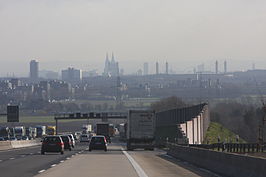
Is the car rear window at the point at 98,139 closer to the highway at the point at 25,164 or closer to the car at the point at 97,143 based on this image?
the car at the point at 97,143

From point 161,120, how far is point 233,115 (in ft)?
179

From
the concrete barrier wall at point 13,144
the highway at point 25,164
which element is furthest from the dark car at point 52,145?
the concrete barrier wall at point 13,144

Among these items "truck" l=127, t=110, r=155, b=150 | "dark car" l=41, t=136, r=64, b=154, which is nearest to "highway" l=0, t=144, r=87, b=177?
"dark car" l=41, t=136, r=64, b=154

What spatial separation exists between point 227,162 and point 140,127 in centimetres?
4448

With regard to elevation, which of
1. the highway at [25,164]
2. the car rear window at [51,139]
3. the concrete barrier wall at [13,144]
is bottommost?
the concrete barrier wall at [13,144]

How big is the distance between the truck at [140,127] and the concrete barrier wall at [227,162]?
2552 centimetres

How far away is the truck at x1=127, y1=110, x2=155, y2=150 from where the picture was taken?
7494cm

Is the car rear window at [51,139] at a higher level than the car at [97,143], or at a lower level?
higher

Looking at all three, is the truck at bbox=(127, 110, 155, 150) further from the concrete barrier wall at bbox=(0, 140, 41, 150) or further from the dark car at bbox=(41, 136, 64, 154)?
the dark car at bbox=(41, 136, 64, 154)

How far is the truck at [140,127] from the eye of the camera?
7494 cm

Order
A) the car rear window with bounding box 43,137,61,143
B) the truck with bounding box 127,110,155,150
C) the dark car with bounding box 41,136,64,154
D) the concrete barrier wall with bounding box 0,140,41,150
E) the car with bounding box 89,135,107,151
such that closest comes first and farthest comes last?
the car rear window with bounding box 43,137,61,143 < the dark car with bounding box 41,136,64,154 < the car with bounding box 89,135,107,151 < the truck with bounding box 127,110,155,150 < the concrete barrier wall with bounding box 0,140,41,150

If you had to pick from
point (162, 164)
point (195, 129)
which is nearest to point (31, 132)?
point (195, 129)

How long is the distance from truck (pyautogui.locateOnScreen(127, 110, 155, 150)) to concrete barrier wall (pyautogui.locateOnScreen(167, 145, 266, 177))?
25518 millimetres

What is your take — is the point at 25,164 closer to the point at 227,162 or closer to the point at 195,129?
the point at 227,162
